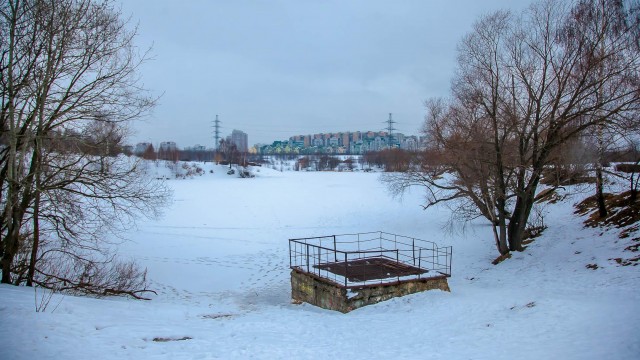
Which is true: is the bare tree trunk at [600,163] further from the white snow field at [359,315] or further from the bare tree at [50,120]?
the bare tree at [50,120]

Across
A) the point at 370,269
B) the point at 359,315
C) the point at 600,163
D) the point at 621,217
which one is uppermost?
the point at 600,163

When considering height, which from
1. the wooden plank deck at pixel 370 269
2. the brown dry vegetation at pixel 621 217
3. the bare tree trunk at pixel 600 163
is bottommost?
the wooden plank deck at pixel 370 269

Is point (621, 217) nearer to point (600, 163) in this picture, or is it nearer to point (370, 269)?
point (600, 163)

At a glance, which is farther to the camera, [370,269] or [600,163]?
[600,163]

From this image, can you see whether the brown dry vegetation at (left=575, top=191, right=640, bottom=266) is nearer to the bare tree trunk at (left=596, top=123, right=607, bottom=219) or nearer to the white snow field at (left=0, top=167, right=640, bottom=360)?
the bare tree trunk at (left=596, top=123, right=607, bottom=219)

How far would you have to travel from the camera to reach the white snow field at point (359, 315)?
739 centimetres

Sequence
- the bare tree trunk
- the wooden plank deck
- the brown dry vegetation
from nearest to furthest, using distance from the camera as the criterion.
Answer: the brown dry vegetation → the wooden plank deck → the bare tree trunk

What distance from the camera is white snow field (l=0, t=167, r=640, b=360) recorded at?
7.39 metres

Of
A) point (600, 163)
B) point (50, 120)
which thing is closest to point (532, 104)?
point (600, 163)

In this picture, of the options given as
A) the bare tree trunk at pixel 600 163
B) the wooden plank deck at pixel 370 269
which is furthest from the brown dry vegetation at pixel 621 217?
the wooden plank deck at pixel 370 269

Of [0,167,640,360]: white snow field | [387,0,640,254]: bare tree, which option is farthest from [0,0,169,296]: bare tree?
[387,0,640,254]: bare tree

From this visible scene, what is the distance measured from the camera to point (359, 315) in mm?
11656

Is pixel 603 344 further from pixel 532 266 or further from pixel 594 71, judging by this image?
pixel 594 71

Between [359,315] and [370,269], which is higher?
[370,269]
